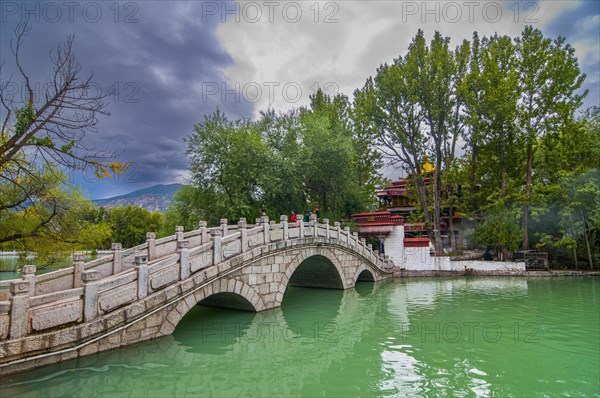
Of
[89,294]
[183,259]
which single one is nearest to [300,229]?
[183,259]

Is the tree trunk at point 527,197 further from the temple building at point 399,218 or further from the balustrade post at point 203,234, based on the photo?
the balustrade post at point 203,234

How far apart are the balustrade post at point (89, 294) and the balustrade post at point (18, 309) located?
36.2 inches

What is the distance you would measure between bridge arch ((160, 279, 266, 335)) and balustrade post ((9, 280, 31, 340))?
9.49ft

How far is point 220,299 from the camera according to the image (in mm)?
12656

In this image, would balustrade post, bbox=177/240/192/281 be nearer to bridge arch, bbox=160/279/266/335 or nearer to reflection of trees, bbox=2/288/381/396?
bridge arch, bbox=160/279/266/335

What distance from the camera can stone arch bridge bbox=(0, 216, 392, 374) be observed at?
240 inches

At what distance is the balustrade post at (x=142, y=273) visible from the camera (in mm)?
7816

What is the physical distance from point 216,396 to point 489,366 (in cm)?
528

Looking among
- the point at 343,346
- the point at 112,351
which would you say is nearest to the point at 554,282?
the point at 343,346

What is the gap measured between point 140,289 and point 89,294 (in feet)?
3.81

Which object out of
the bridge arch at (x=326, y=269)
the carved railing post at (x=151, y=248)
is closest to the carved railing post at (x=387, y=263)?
the bridge arch at (x=326, y=269)

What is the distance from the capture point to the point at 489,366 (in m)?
7.19

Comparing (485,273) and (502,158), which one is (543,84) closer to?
(502,158)

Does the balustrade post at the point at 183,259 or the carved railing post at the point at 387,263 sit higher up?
the balustrade post at the point at 183,259
